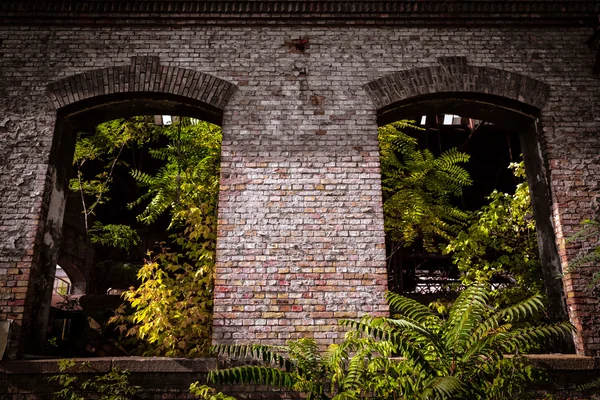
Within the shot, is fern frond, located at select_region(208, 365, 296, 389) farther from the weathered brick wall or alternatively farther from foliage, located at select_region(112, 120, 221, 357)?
foliage, located at select_region(112, 120, 221, 357)

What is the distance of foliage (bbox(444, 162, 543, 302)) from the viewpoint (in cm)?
673

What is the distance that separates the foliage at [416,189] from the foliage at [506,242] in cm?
49

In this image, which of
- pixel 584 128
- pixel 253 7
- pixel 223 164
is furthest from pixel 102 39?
pixel 584 128

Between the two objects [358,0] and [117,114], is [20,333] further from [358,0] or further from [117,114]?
[358,0]

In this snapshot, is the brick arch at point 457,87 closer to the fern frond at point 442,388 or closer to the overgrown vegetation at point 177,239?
the overgrown vegetation at point 177,239

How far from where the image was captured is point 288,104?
5.61 m

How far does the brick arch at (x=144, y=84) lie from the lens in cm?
559

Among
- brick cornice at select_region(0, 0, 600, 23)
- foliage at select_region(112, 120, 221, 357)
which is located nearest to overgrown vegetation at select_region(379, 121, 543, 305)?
brick cornice at select_region(0, 0, 600, 23)

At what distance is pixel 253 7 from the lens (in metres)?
5.97

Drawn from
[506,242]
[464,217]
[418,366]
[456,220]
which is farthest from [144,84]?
[506,242]

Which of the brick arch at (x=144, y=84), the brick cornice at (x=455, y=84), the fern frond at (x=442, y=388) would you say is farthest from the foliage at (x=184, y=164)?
the fern frond at (x=442, y=388)

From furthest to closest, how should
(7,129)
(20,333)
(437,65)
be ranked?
(437,65), (7,129), (20,333)

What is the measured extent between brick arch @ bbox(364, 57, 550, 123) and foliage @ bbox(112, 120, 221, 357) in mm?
2801

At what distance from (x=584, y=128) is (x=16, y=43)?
7.39 meters
